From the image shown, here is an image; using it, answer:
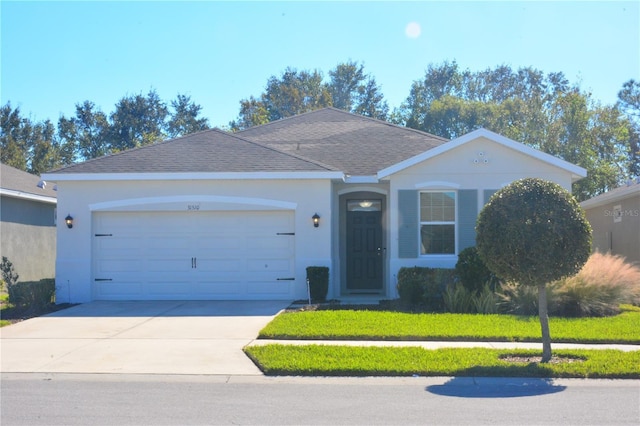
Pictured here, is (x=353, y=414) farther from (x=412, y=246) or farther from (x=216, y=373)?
(x=412, y=246)

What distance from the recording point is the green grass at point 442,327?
443 inches

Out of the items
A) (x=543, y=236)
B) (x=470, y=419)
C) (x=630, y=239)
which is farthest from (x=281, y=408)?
(x=630, y=239)

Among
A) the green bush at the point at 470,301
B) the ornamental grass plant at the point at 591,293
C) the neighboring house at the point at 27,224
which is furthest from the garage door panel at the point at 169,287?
the ornamental grass plant at the point at 591,293

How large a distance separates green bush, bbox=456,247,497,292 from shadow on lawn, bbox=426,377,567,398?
615 centimetres

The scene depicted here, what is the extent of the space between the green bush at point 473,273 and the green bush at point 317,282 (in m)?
3.09

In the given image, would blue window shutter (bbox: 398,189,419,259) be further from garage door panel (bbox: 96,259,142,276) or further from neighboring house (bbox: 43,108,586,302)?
garage door panel (bbox: 96,259,142,276)

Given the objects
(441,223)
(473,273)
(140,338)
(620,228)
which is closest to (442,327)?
(473,273)

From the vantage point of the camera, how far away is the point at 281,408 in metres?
7.35

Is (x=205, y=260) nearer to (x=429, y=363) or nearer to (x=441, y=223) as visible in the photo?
(x=441, y=223)

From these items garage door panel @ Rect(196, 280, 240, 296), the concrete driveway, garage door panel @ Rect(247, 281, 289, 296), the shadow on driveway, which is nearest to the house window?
garage door panel @ Rect(247, 281, 289, 296)

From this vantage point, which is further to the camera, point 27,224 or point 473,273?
point 27,224

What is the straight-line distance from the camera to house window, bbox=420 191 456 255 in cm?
1662

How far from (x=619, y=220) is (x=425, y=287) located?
8.85 meters

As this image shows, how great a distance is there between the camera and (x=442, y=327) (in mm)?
12055
